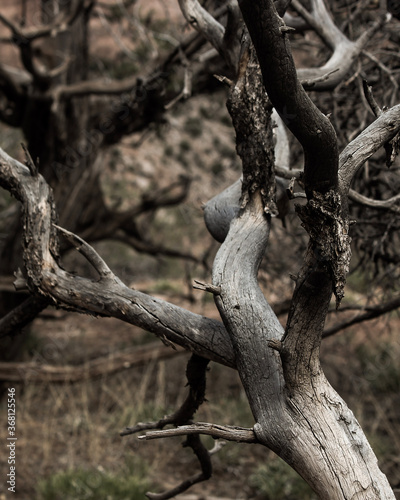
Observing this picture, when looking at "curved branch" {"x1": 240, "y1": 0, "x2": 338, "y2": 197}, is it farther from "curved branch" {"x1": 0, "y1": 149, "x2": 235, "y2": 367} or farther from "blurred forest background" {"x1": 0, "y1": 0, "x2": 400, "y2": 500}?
"blurred forest background" {"x1": 0, "y1": 0, "x2": 400, "y2": 500}

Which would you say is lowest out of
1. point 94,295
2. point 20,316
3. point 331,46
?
point 94,295

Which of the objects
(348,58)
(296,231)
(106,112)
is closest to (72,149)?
(106,112)

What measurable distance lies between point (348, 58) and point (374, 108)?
1.32 metres

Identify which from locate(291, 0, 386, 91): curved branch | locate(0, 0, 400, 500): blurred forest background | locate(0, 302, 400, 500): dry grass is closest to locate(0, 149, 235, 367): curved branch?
locate(0, 0, 400, 500): blurred forest background

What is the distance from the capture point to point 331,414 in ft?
5.34

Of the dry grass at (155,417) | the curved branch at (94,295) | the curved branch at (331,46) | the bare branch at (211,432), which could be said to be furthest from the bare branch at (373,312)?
the bare branch at (211,432)

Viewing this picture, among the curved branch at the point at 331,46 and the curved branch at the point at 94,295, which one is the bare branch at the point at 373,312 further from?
the curved branch at the point at 94,295

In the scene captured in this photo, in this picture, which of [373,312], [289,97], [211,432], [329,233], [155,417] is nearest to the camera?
[289,97]

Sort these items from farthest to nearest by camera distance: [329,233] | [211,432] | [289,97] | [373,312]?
[373,312] → [211,432] → [329,233] → [289,97]

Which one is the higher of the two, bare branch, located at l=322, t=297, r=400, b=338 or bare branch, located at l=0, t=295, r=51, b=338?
bare branch, located at l=322, t=297, r=400, b=338

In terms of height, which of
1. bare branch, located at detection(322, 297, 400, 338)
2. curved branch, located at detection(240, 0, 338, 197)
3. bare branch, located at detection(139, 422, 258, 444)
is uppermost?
bare branch, located at detection(322, 297, 400, 338)

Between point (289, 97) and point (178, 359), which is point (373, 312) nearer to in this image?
point (289, 97)

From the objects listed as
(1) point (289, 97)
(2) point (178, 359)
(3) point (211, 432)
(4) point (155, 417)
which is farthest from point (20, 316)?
(2) point (178, 359)

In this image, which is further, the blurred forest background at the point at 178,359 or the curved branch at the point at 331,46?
the blurred forest background at the point at 178,359
